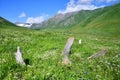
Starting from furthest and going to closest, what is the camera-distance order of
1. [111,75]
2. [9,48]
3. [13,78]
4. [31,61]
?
[9,48]
[31,61]
[111,75]
[13,78]

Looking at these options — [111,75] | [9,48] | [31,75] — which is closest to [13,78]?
[31,75]

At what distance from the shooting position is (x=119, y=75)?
13383mm

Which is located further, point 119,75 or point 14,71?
point 119,75

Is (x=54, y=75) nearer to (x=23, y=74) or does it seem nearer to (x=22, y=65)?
(x=23, y=74)

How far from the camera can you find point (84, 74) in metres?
11.6

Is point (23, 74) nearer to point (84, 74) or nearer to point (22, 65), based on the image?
point (22, 65)

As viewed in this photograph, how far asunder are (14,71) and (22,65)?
0.91m


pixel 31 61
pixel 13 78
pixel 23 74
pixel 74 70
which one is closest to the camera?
pixel 13 78

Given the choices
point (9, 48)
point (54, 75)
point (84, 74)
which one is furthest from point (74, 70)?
point (9, 48)

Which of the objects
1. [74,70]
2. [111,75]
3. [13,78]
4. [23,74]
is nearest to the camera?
[13,78]

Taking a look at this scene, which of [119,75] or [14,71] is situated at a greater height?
[14,71]

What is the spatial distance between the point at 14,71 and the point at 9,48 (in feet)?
29.1

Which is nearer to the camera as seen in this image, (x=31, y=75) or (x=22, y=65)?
(x=31, y=75)

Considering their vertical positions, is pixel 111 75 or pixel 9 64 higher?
pixel 9 64
